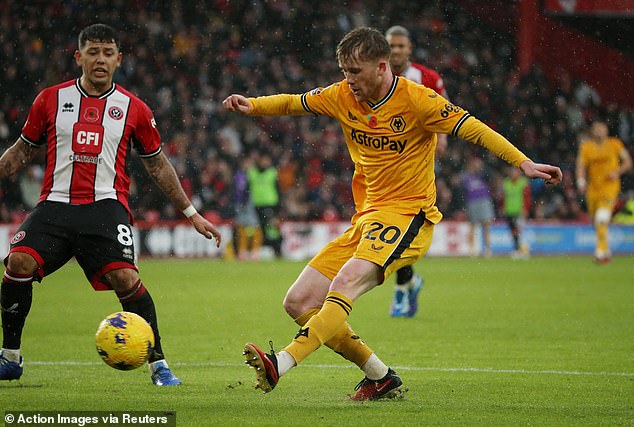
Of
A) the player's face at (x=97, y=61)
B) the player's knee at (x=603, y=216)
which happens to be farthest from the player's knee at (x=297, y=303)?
the player's knee at (x=603, y=216)

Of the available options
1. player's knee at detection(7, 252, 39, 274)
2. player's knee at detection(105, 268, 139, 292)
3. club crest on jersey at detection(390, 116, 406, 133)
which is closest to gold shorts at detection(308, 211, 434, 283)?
club crest on jersey at detection(390, 116, 406, 133)

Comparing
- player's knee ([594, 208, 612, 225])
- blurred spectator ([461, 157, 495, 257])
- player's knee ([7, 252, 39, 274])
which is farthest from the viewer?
blurred spectator ([461, 157, 495, 257])

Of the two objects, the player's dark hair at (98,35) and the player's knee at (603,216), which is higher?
the player's dark hair at (98,35)

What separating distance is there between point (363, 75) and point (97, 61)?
1714 mm

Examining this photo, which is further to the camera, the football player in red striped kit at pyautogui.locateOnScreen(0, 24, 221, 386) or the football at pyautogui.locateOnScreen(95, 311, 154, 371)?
the football player in red striped kit at pyautogui.locateOnScreen(0, 24, 221, 386)

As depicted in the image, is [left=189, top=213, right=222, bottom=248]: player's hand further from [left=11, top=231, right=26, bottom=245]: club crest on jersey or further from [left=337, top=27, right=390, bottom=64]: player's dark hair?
[left=337, top=27, right=390, bottom=64]: player's dark hair

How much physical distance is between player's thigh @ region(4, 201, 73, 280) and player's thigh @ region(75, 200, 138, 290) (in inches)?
3.3

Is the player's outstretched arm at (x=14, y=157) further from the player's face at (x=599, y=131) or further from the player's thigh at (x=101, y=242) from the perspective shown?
the player's face at (x=599, y=131)

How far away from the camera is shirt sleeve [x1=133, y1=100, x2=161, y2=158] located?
6.92m

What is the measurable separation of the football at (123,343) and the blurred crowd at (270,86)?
16.7m

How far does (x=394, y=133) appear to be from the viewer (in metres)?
6.33

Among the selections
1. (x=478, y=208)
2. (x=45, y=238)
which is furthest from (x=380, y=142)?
(x=478, y=208)

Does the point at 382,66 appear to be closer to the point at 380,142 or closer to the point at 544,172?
the point at 380,142

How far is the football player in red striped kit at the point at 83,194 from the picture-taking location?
6664 mm
